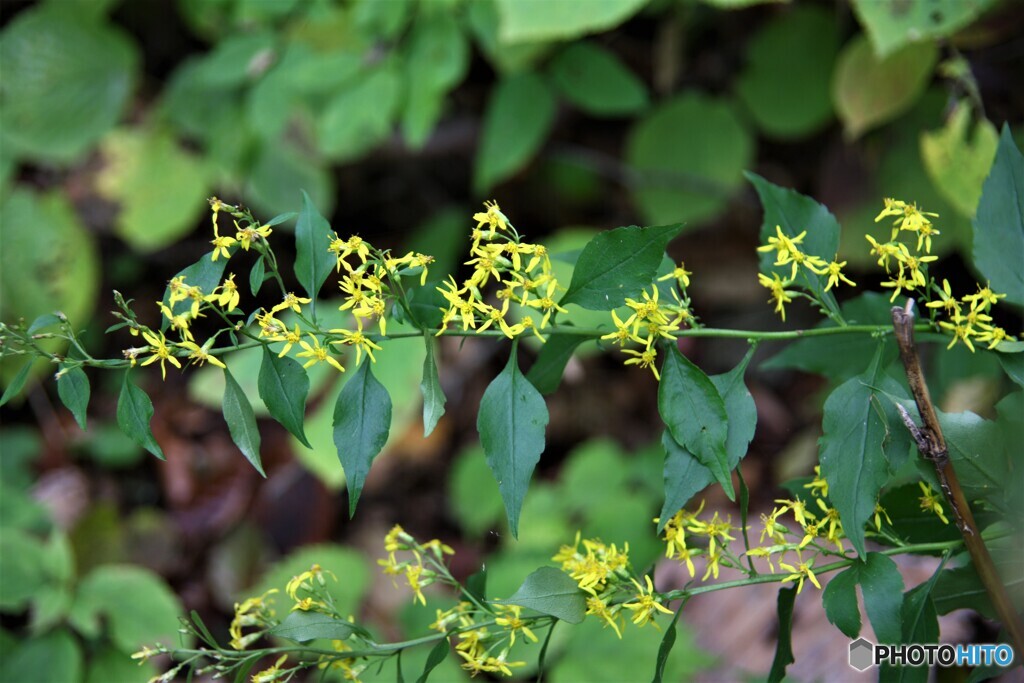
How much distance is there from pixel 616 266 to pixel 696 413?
14 centimetres

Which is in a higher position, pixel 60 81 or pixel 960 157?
pixel 60 81

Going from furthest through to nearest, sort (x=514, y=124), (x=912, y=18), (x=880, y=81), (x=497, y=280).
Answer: (x=514, y=124) → (x=880, y=81) → (x=912, y=18) → (x=497, y=280)

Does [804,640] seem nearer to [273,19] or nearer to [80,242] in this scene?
[273,19]

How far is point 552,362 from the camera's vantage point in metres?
0.87

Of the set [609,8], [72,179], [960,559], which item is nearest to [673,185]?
[609,8]

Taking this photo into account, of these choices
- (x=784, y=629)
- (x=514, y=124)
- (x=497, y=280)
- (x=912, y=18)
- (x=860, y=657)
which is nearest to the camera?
(x=497, y=280)

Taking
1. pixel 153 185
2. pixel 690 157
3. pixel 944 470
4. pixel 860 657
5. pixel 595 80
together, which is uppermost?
pixel 944 470

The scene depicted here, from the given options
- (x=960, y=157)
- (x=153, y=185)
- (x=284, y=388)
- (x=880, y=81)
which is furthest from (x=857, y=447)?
(x=153, y=185)

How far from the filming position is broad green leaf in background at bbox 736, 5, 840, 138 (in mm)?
2174

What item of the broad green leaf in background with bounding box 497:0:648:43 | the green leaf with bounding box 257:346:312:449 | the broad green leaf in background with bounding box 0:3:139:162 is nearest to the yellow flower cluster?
the green leaf with bounding box 257:346:312:449

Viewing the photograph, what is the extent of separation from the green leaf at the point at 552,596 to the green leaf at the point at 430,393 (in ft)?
0.49

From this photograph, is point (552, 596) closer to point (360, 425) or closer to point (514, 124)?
point (360, 425)

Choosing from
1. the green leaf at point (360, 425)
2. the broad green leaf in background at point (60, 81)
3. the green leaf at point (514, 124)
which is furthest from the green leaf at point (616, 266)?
the broad green leaf in background at point (60, 81)

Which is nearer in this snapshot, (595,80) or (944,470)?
(944,470)
